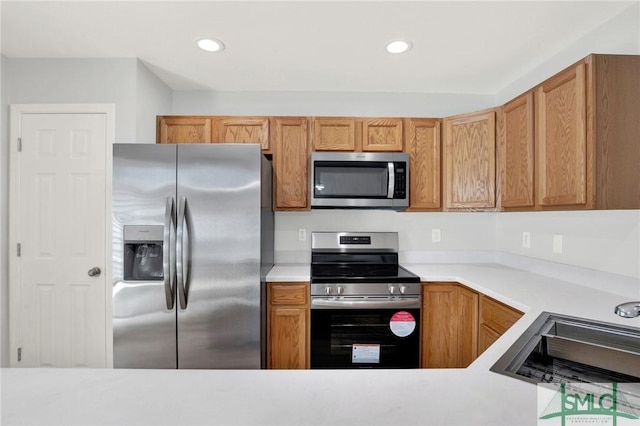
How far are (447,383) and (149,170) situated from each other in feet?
6.36

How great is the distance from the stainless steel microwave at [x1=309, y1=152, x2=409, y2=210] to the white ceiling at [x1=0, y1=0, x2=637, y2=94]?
0.68m

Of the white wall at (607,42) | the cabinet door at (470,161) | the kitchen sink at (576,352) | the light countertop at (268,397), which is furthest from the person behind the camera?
the cabinet door at (470,161)

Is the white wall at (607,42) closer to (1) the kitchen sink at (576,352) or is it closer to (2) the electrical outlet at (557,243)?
(2) the electrical outlet at (557,243)

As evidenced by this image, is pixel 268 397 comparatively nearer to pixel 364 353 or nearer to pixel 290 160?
pixel 364 353

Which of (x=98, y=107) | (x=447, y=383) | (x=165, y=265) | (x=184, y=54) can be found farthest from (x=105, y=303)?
(x=447, y=383)

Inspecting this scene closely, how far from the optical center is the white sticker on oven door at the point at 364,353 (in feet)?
6.96

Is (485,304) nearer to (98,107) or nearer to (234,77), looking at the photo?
(234,77)

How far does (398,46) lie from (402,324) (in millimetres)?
1926

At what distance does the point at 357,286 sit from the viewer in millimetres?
2146

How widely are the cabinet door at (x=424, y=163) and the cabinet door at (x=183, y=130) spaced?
5.57 feet

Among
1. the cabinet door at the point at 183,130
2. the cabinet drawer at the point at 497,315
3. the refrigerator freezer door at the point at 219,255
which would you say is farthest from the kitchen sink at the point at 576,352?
the cabinet door at the point at 183,130

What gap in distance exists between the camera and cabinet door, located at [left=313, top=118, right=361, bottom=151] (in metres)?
2.49

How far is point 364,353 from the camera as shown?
212 centimetres

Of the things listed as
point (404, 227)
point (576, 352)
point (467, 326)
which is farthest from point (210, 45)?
point (467, 326)
